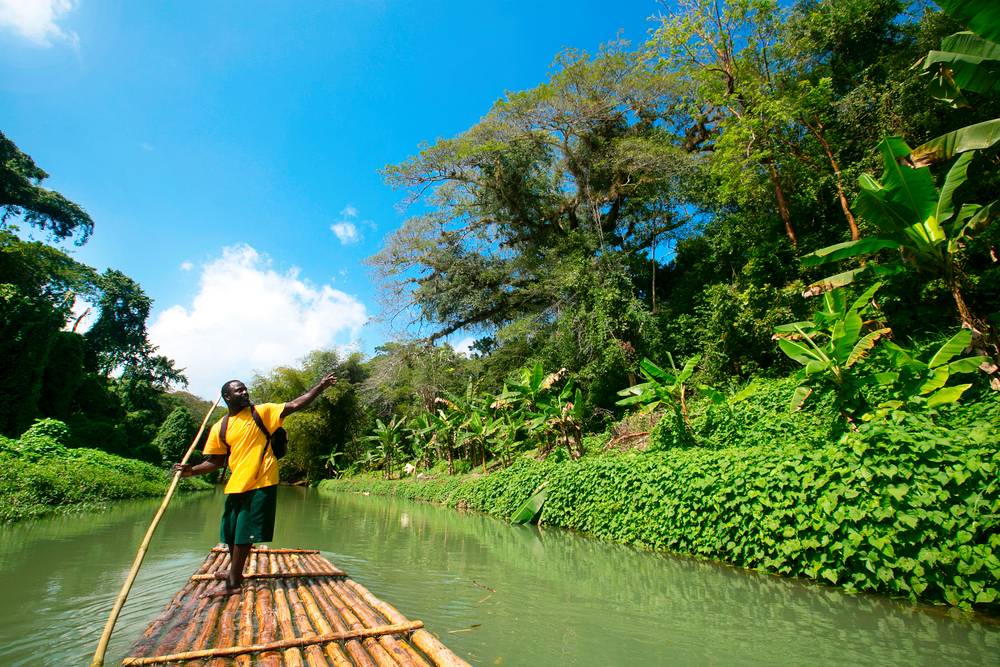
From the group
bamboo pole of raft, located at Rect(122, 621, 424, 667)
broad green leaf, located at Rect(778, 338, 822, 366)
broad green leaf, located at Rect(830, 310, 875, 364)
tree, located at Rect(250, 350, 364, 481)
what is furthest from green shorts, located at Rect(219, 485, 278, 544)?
tree, located at Rect(250, 350, 364, 481)

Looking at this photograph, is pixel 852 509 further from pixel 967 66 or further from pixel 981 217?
pixel 967 66

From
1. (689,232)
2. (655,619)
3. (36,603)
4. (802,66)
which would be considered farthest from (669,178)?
(36,603)

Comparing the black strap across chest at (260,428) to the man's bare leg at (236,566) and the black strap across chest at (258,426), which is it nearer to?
the black strap across chest at (258,426)

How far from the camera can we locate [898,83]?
10.9 m

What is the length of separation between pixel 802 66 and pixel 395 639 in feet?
56.2

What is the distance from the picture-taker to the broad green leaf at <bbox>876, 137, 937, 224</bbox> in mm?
5613

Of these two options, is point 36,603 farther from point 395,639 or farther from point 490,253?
point 490,253

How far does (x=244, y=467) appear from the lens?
11.9 feet

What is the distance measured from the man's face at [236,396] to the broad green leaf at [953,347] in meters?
7.13

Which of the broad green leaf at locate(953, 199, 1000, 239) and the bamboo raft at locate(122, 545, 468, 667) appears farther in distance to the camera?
the broad green leaf at locate(953, 199, 1000, 239)

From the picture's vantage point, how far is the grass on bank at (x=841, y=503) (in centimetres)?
393

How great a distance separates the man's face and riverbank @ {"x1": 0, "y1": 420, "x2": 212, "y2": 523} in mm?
7953

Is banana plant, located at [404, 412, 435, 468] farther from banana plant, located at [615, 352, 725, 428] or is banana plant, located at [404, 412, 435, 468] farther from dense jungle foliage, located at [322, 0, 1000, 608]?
banana plant, located at [615, 352, 725, 428]

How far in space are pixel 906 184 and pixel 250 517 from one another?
7.59 m
